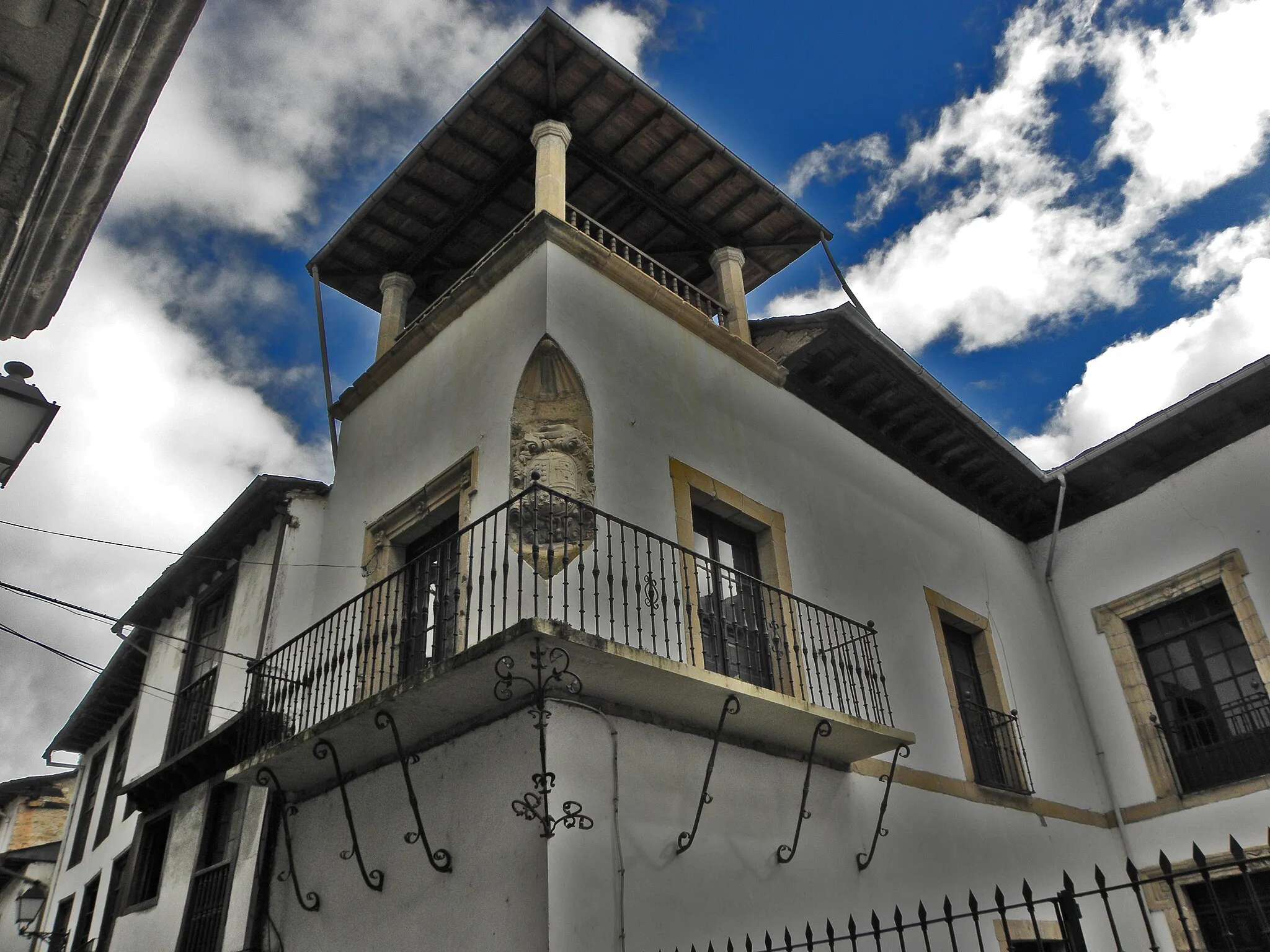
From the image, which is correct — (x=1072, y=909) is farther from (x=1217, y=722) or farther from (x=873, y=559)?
(x=1217, y=722)

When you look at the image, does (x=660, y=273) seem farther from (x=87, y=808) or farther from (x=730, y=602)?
(x=87, y=808)

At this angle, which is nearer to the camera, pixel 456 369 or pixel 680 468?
pixel 680 468

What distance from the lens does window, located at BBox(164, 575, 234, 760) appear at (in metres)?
10.5

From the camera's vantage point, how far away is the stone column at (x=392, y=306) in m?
11.0

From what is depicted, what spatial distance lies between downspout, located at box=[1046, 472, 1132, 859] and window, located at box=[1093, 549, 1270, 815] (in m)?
0.29

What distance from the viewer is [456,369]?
368 inches

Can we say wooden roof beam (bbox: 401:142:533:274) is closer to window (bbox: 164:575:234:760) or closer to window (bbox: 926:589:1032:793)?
window (bbox: 164:575:234:760)

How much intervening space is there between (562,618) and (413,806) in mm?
1616

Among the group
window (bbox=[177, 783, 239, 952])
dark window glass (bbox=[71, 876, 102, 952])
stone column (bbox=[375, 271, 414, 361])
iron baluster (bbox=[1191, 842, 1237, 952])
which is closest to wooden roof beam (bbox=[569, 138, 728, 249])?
stone column (bbox=[375, 271, 414, 361])

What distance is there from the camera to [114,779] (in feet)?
44.0

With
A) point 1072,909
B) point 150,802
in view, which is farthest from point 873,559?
point 150,802

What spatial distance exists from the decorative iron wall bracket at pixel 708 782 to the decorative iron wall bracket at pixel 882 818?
1.78 m

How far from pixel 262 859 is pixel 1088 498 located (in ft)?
35.5

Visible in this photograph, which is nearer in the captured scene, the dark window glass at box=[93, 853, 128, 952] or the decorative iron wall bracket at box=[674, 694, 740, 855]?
the decorative iron wall bracket at box=[674, 694, 740, 855]
